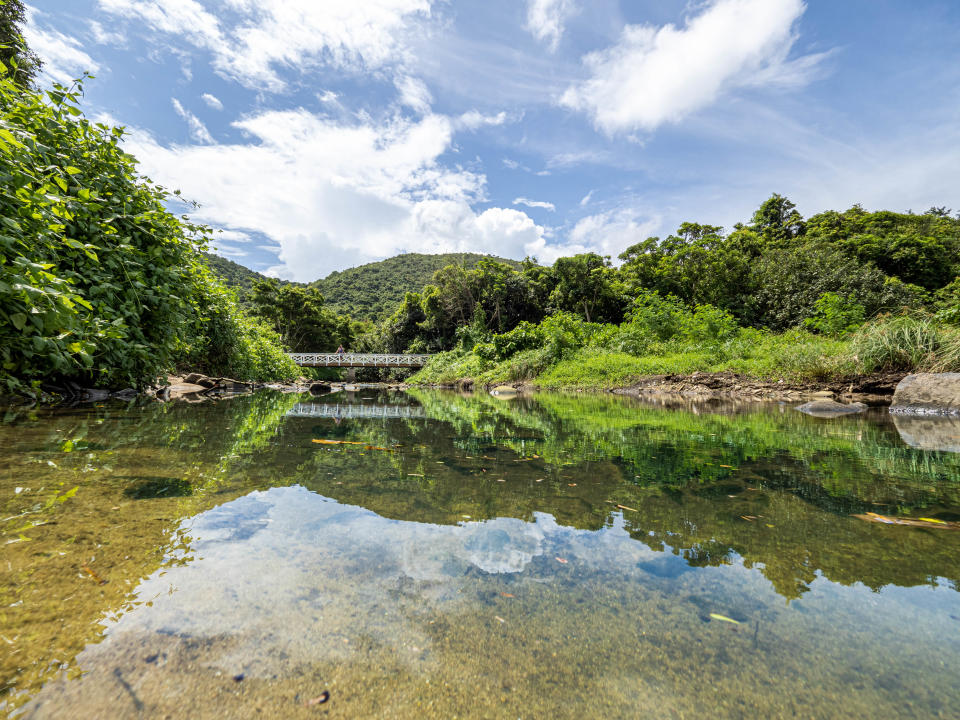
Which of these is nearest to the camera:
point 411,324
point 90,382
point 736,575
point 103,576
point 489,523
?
point 103,576

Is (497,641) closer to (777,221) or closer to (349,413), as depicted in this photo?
(349,413)

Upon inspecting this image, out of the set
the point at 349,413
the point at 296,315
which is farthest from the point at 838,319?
the point at 296,315

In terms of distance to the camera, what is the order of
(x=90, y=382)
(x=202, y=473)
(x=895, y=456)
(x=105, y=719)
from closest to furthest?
(x=105, y=719)
(x=202, y=473)
(x=895, y=456)
(x=90, y=382)

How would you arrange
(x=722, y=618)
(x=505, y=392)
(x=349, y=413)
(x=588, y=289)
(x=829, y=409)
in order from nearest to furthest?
(x=722, y=618) < (x=349, y=413) < (x=829, y=409) < (x=505, y=392) < (x=588, y=289)

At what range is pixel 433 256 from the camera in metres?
75.1

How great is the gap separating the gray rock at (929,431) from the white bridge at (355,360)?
91.0 ft

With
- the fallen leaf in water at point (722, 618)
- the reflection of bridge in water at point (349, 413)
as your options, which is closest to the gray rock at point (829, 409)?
the reflection of bridge in water at point (349, 413)

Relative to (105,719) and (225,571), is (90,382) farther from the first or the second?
(105,719)

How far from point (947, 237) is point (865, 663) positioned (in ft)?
120

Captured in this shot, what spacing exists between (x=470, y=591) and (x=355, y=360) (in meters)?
31.7

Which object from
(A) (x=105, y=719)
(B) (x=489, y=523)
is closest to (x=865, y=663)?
(B) (x=489, y=523)

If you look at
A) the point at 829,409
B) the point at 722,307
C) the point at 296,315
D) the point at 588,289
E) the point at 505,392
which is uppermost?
the point at 588,289

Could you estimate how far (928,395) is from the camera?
26.6 feet

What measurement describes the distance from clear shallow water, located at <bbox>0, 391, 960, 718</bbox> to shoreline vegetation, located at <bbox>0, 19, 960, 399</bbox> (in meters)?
1.50
